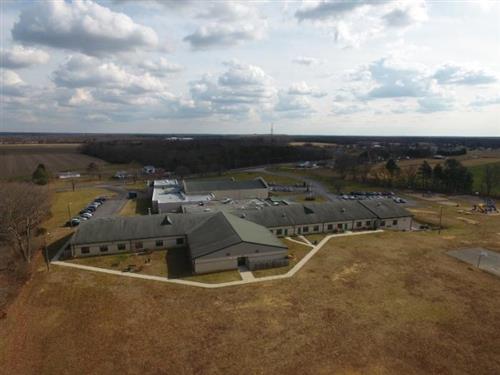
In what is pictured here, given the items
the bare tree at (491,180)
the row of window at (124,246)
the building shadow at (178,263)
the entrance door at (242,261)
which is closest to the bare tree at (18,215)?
the row of window at (124,246)

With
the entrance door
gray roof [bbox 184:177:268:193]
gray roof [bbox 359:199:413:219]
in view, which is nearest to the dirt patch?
gray roof [bbox 359:199:413:219]

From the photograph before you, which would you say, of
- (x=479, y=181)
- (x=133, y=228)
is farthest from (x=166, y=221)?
(x=479, y=181)

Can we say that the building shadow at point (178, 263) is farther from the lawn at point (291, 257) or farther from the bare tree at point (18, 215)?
the bare tree at point (18, 215)

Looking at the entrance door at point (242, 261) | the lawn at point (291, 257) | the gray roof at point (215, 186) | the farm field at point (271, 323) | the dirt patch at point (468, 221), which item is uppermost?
the gray roof at point (215, 186)

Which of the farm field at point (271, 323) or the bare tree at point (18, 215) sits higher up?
the bare tree at point (18, 215)

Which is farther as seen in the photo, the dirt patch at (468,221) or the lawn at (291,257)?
the dirt patch at (468,221)

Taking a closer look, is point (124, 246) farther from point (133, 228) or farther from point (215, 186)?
point (215, 186)

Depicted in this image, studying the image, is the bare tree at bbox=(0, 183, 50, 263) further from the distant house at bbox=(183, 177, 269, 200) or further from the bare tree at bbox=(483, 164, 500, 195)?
the bare tree at bbox=(483, 164, 500, 195)
